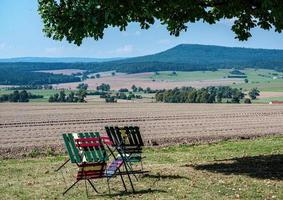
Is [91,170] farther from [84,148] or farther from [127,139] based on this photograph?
[127,139]

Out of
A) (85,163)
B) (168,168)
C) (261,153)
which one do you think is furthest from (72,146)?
(261,153)

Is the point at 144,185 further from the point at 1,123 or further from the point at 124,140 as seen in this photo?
the point at 1,123

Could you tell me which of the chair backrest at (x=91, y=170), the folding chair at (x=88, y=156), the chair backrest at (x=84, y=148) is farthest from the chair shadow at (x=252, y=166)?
the chair backrest at (x=91, y=170)

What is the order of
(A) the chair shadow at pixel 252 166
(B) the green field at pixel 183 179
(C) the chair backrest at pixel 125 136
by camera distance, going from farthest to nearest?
1. (A) the chair shadow at pixel 252 166
2. (C) the chair backrest at pixel 125 136
3. (B) the green field at pixel 183 179

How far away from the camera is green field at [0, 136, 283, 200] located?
12.8 metres

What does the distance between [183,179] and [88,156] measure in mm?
2856

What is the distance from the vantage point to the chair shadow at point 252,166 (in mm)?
15625

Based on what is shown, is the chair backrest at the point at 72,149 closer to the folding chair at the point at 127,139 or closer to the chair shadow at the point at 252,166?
the folding chair at the point at 127,139

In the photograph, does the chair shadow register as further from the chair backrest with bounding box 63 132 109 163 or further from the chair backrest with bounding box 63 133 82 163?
the chair backrest with bounding box 63 133 82 163

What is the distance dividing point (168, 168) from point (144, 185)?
2.96 meters

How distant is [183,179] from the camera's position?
1475 centimetres

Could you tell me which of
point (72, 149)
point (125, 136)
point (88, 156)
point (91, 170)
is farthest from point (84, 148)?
point (125, 136)

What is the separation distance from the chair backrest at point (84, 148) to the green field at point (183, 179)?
84 centimetres

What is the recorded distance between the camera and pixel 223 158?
20219mm
